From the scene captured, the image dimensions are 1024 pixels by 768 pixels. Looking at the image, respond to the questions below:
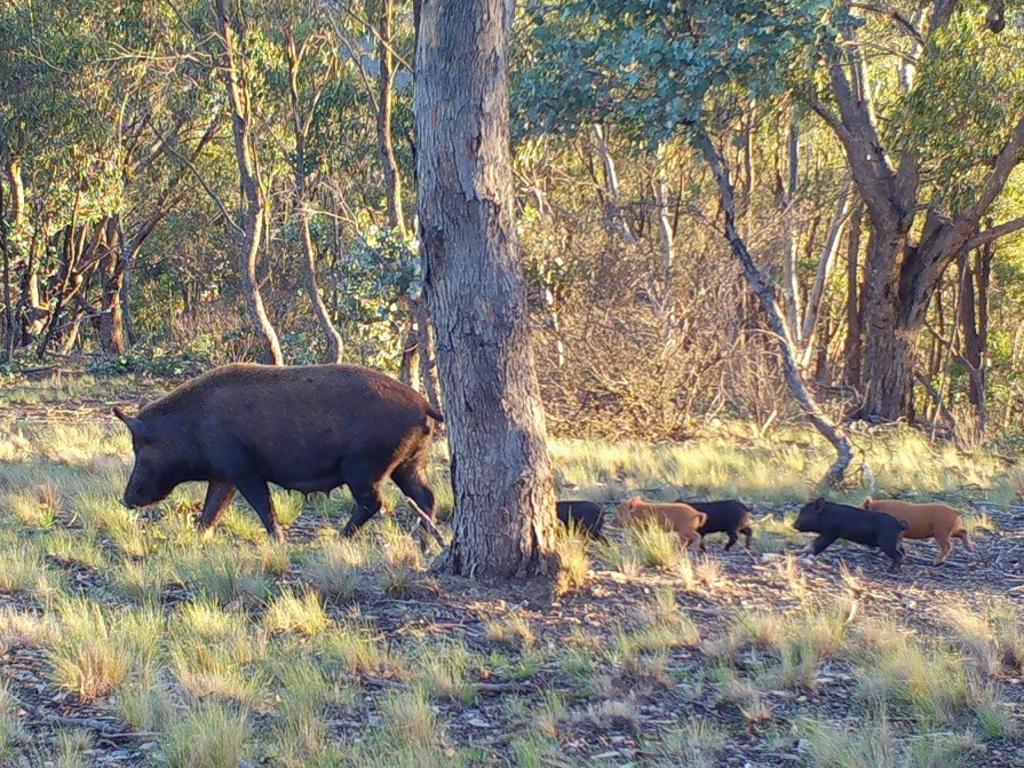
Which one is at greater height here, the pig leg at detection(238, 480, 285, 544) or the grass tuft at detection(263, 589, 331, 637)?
the pig leg at detection(238, 480, 285, 544)

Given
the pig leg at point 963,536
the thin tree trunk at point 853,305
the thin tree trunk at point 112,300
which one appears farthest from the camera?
the thin tree trunk at point 112,300

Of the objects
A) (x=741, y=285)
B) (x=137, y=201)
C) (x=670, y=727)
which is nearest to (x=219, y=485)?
(x=670, y=727)

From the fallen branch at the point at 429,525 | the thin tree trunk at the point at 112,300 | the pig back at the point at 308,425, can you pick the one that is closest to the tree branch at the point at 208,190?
the thin tree trunk at the point at 112,300

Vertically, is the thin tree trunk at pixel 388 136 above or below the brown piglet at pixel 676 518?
above

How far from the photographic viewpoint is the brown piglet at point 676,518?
920 cm

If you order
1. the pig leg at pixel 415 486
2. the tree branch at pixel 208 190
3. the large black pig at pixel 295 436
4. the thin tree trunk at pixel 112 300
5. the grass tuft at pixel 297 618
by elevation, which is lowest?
the grass tuft at pixel 297 618

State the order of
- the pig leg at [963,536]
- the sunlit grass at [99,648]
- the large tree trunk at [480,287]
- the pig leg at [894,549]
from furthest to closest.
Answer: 1. the pig leg at [963,536]
2. the pig leg at [894,549]
3. the large tree trunk at [480,287]
4. the sunlit grass at [99,648]

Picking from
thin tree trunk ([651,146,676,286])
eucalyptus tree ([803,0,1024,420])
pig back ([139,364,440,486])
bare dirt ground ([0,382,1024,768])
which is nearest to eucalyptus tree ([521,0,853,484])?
eucalyptus tree ([803,0,1024,420])

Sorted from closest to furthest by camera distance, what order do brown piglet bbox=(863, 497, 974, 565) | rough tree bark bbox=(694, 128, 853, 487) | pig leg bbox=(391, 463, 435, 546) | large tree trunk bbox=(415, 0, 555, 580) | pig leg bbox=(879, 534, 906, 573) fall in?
1. large tree trunk bbox=(415, 0, 555, 580)
2. pig leg bbox=(879, 534, 906, 573)
3. brown piglet bbox=(863, 497, 974, 565)
4. pig leg bbox=(391, 463, 435, 546)
5. rough tree bark bbox=(694, 128, 853, 487)

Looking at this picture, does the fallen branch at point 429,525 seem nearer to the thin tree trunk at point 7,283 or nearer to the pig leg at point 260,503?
the pig leg at point 260,503

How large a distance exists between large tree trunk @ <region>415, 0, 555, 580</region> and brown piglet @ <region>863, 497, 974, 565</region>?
3.17 meters

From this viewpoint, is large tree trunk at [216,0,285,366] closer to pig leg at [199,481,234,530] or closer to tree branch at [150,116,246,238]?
tree branch at [150,116,246,238]

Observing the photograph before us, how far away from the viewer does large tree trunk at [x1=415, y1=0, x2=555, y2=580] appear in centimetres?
738

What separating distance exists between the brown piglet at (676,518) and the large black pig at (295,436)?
1820mm
